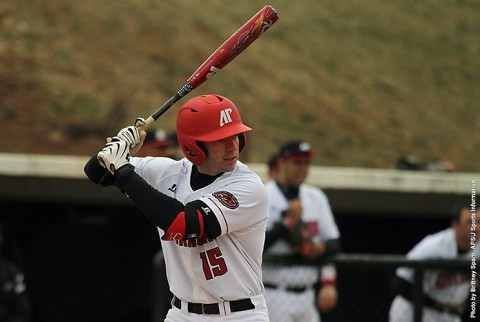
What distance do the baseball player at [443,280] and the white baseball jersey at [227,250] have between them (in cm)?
231

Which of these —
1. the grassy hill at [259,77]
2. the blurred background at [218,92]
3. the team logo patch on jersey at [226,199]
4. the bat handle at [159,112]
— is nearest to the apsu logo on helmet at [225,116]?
the team logo patch on jersey at [226,199]

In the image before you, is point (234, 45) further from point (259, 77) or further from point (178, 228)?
point (259, 77)

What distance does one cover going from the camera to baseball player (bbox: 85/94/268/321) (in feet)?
12.7

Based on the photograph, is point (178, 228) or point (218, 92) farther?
point (218, 92)

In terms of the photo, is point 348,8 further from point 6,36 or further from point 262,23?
point 262,23

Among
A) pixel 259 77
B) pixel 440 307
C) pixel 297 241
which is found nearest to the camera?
pixel 297 241

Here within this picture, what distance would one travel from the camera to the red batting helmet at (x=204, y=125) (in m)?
3.94

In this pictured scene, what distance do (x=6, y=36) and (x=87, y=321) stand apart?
12.7 feet

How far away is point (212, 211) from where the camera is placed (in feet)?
12.6

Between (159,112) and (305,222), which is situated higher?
(159,112)

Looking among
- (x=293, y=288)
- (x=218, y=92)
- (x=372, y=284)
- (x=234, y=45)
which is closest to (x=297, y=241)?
(x=293, y=288)

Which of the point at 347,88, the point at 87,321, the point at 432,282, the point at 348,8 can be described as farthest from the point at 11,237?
the point at 348,8

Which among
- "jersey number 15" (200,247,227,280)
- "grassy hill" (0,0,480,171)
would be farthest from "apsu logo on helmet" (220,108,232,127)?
"grassy hill" (0,0,480,171)

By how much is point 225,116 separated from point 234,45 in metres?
0.47
